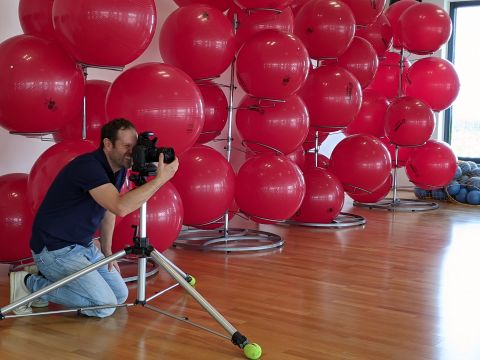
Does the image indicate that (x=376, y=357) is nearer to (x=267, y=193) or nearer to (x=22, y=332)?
(x=22, y=332)

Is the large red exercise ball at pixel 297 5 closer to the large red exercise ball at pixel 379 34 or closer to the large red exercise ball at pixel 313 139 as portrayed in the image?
the large red exercise ball at pixel 379 34

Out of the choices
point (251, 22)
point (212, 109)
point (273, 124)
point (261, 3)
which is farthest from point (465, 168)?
point (261, 3)

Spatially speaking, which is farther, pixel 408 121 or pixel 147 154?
pixel 408 121

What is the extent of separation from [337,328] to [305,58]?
6.58ft

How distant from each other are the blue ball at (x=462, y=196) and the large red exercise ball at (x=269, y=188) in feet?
11.6

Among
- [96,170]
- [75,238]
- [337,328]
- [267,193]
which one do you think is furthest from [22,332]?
[267,193]

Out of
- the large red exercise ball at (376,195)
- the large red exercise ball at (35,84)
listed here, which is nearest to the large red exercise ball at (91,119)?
the large red exercise ball at (35,84)

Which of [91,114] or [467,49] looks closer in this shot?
[91,114]

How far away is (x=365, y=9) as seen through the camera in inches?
219

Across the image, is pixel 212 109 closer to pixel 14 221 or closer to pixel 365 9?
pixel 14 221

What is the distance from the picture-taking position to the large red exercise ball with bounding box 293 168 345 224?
544 cm

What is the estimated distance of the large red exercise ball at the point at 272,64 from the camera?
4262 mm

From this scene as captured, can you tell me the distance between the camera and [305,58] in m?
4.36

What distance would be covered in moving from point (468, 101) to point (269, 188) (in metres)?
5.91
